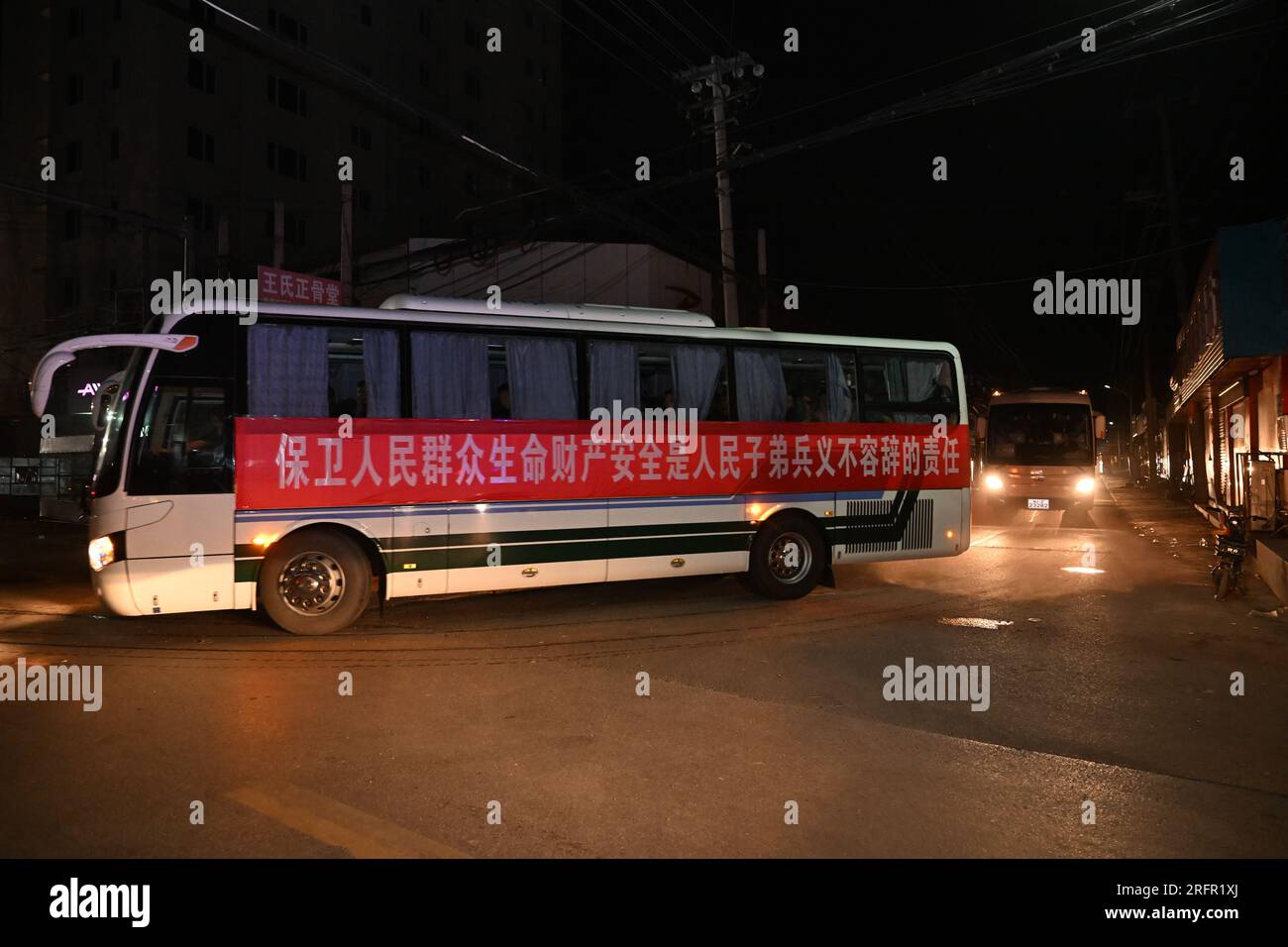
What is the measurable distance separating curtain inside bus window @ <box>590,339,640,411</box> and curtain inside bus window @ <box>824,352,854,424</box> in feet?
8.94

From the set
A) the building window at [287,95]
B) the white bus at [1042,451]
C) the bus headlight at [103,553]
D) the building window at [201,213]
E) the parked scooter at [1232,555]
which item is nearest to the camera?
the bus headlight at [103,553]

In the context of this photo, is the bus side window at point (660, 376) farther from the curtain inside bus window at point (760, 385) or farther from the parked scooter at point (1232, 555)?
the parked scooter at point (1232, 555)

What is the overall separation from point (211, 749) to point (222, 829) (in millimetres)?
1331

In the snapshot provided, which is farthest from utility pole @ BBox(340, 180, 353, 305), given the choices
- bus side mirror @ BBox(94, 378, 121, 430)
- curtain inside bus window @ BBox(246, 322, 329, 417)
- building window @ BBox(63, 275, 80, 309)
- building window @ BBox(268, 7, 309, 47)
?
building window @ BBox(268, 7, 309, 47)

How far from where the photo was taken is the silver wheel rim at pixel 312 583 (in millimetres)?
8438

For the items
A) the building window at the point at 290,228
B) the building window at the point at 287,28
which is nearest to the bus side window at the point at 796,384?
the building window at the point at 290,228

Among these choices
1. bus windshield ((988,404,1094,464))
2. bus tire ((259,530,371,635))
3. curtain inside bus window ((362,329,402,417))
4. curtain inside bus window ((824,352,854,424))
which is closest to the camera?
bus tire ((259,530,371,635))

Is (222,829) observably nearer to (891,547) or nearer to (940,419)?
(891,547)

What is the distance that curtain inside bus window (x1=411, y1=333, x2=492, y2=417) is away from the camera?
8.86m

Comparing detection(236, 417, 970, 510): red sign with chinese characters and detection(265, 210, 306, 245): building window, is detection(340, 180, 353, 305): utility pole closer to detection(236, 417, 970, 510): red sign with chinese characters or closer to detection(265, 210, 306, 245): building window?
detection(236, 417, 970, 510): red sign with chinese characters

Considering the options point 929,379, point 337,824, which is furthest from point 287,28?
point 337,824

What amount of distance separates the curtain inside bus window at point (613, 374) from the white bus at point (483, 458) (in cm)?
3

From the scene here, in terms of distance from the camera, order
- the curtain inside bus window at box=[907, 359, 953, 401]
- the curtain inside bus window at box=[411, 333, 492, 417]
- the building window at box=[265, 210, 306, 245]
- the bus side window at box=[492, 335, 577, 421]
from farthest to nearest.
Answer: the building window at box=[265, 210, 306, 245], the curtain inside bus window at box=[907, 359, 953, 401], the bus side window at box=[492, 335, 577, 421], the curtain inside bus window at box=[411, 333, 492, 417]

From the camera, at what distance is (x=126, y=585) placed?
784 centimetres
